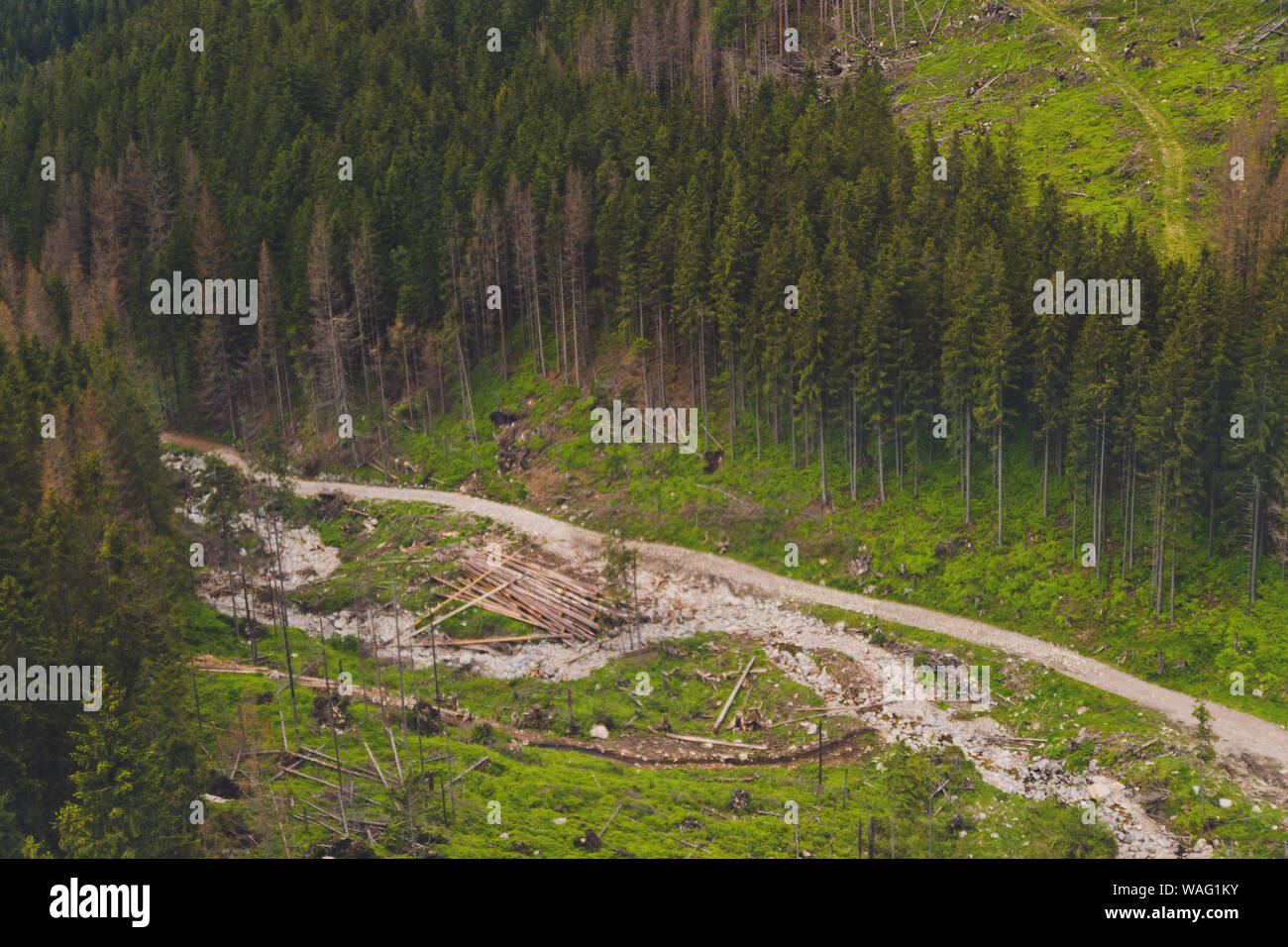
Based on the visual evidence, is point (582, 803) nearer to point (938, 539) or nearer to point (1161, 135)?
point (938, 539)

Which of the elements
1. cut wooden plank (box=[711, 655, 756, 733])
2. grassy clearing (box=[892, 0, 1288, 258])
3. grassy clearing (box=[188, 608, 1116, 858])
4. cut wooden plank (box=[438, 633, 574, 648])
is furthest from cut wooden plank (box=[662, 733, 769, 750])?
grassy clearing (box=[892, 0, 1288, 258])

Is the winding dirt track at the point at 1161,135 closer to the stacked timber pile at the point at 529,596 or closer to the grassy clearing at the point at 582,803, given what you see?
the stacked timber pile at the point at 529,596

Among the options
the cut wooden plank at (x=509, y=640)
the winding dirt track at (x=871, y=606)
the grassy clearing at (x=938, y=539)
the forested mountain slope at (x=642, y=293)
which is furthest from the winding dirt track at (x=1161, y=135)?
the cut wooden plank at (x=509, y=640)

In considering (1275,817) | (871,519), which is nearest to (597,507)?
(871,519)

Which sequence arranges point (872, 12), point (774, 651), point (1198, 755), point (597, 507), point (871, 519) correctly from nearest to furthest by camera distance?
point (1198, 755)
point (774, 651)
point (871, 519)
point (597, 507)
point (872, 12)

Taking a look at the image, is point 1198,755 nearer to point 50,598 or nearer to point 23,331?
point 50,598
